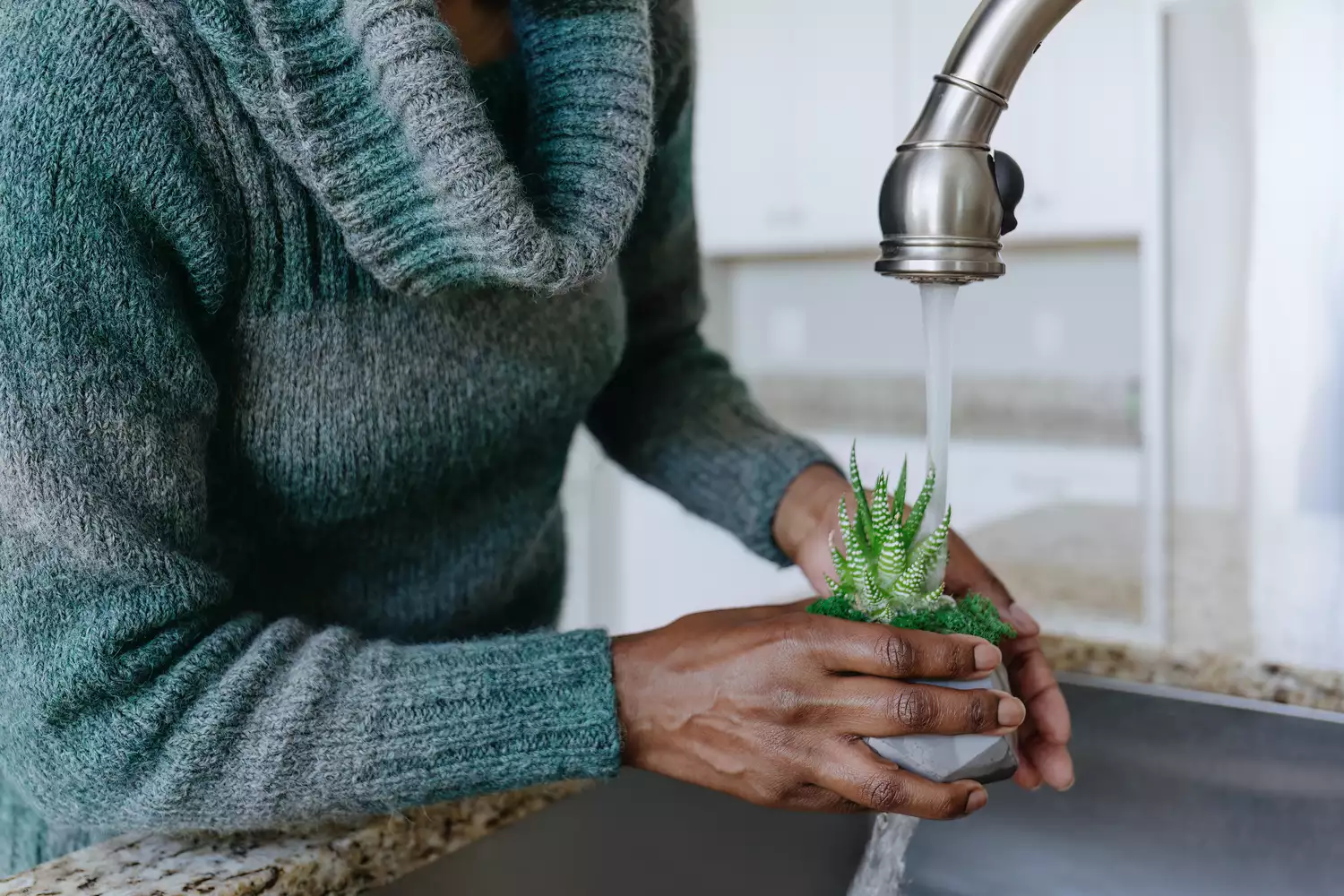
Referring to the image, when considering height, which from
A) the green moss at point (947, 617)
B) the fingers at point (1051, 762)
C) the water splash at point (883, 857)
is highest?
the green moss at point (947, 617)

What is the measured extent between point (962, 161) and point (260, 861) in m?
0.47

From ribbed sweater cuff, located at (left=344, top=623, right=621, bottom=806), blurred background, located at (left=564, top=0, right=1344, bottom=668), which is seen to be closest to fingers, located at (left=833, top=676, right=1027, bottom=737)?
ribbed sweater cuff, located at (left=344, top=623, right=621, bottom=806)

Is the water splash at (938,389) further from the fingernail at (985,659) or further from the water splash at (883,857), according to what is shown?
the water splash at (883,857)

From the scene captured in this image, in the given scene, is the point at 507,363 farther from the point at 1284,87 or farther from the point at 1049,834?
the point at 1284,87

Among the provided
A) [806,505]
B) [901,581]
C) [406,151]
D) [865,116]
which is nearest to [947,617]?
[901,581]

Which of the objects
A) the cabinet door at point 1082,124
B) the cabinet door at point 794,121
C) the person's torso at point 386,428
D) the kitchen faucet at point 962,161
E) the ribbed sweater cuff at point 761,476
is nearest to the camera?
the kitchen faucet at point 962,161

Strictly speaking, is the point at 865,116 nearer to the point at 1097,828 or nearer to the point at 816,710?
the point at 1097,828

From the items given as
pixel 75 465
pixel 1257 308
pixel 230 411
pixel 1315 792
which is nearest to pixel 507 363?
pixel 230 411

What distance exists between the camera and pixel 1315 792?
2.65 ft

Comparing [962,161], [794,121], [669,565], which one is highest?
[794,121]

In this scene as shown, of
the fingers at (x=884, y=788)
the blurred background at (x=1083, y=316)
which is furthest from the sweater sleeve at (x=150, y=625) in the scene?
the blurred background at (x=1083, y=316)

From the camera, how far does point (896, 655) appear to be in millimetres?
527

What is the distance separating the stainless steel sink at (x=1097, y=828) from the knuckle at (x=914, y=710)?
245 mm

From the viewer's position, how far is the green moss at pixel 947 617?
583 mm
